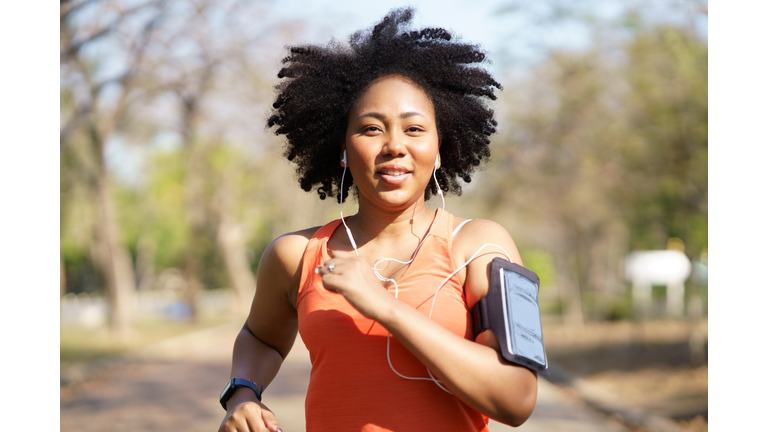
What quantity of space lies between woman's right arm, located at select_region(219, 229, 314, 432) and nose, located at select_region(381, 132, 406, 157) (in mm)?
436

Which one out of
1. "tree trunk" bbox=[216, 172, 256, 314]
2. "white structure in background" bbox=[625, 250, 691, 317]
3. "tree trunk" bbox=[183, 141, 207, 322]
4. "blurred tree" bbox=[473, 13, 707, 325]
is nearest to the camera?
"blurred tree" bbox=[473, 13, 707, 325]

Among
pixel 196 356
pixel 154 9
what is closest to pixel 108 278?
pixel 196 356

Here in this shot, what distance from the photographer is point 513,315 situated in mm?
1924

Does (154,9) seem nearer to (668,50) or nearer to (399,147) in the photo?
(668,50)

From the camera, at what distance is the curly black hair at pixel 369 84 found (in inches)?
95.0

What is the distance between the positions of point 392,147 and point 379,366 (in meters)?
0.62

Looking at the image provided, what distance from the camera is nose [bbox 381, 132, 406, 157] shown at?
6.92 ft

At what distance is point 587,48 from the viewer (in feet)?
51.0

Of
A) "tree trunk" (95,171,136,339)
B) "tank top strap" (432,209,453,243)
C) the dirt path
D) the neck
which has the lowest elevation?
"tank top strap" (432,209,453,243)

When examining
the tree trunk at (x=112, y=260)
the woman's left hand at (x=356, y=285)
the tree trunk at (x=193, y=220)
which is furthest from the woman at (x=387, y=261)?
the tree trunk at (x=193, y=220)

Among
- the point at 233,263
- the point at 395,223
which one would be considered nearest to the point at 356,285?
the point at 395,223

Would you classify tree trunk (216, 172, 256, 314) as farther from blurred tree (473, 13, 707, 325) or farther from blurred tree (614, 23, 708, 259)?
blurred tree (614, 23, 708, 259)

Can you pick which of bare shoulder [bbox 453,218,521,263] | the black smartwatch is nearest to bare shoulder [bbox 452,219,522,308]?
bare shoulder [bbox 453,218,521,263]

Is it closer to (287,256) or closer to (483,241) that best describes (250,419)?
(287,256)
